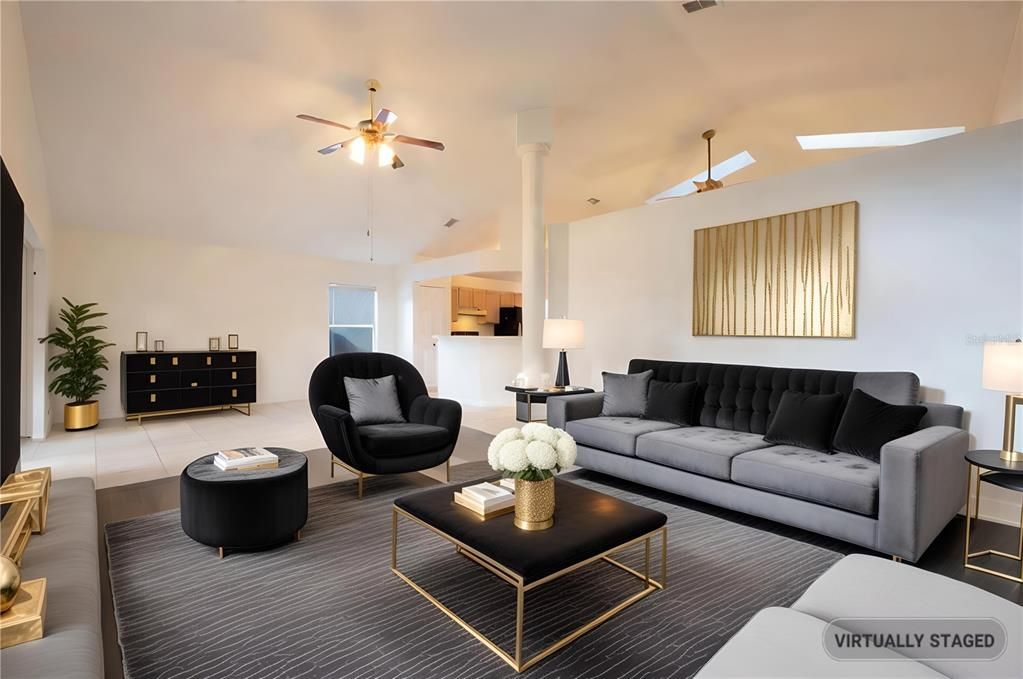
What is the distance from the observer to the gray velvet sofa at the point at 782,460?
98.5 inches

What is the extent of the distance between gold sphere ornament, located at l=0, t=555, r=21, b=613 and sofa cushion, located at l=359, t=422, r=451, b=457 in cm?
201

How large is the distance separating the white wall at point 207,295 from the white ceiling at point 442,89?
0.37 m

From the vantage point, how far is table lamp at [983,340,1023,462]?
8.40ft

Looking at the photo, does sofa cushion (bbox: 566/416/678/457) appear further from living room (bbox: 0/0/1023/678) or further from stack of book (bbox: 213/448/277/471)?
stack of book (bbox: 213/448/277/471)

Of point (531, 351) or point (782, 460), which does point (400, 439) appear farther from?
point (531, 351)

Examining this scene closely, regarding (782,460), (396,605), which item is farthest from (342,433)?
(782,460)

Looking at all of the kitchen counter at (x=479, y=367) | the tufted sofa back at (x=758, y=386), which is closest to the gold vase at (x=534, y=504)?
the tufted sofa back at (x=758, y=386)

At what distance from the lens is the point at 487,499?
2.26 m

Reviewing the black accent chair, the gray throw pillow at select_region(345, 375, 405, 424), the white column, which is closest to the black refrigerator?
the white column

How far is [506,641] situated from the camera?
1959 millimetres

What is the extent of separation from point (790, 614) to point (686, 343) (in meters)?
3.83

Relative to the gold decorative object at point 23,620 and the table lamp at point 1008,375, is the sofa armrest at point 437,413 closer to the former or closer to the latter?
the gold decorative object at point 23,620

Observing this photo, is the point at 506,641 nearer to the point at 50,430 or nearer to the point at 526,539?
the point at 526,539

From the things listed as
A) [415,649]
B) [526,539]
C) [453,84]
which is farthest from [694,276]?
[415,649]
